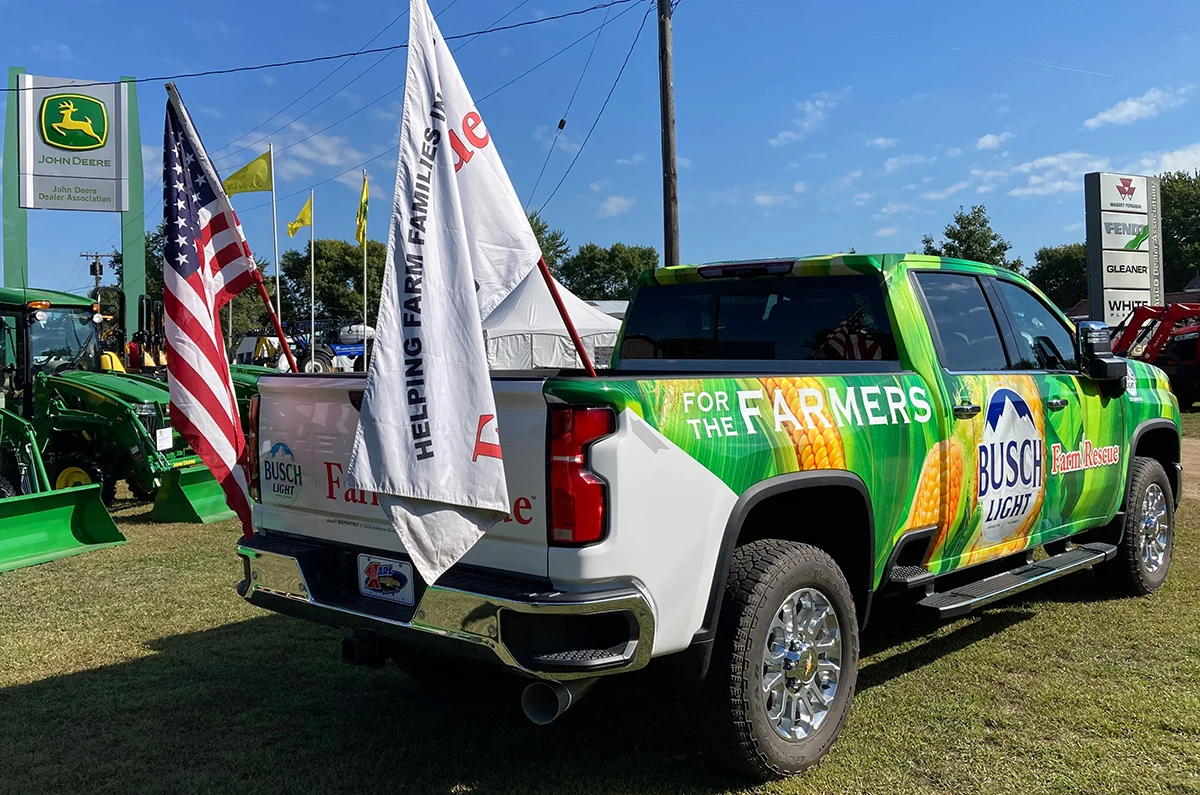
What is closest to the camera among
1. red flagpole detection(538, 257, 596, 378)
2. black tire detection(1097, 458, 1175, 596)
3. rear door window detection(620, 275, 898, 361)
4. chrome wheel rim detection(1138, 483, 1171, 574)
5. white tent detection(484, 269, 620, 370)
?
red flagpole detection(538, 257, 596, 378)

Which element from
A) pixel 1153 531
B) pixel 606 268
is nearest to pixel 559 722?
pixel 1153 531

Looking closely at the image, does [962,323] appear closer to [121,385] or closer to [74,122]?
[121,385]

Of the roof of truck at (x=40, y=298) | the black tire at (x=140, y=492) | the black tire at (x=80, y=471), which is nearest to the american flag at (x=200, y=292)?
the black tire at (x=80, y=471)

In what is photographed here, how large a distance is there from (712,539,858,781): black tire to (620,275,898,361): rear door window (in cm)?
124

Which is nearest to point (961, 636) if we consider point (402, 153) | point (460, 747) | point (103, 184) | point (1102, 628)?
point (1102, 628)

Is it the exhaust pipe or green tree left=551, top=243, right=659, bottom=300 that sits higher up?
green tree left=551, top=243, right=659, bottom=300

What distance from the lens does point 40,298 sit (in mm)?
11125

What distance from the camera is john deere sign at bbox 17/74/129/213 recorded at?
96.1 ft

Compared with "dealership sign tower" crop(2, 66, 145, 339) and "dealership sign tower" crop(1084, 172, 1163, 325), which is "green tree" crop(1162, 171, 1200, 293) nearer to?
"dealership sign tower" crop(1084, 172, 1163, 325)

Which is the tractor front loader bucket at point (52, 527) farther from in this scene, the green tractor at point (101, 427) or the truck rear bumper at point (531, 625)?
the truck rear bumper at point (531, 625)

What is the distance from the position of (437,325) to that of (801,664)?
176cm

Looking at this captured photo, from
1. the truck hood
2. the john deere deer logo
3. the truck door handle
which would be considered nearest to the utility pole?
the truck hood

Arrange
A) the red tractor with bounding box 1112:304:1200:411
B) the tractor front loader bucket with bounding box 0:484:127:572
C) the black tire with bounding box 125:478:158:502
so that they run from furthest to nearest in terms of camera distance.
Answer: the red tractor with bounding box 1112:304:1200:411, the black tire with bounding box 125:478:158:502, the tractor front loader bucket with bounding box 0:484:127:572

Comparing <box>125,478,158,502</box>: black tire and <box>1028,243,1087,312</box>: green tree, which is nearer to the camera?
<box>125,478,158,502</box>: black tire
